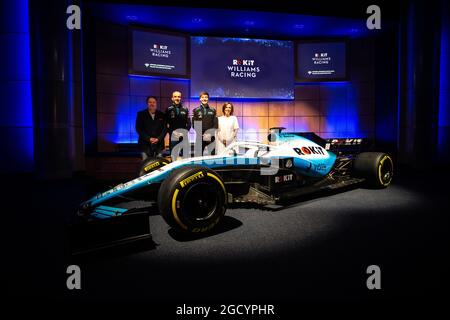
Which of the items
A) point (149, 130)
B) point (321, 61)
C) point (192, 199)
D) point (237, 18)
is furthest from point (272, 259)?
point (321, 61)

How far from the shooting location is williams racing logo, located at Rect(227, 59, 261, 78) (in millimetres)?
9867

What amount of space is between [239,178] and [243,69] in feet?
23.1

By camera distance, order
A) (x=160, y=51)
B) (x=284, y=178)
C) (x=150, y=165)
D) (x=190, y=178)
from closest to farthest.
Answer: (x=190, y=178) → (x=284, y=178) → (x=150, y=165) → (x=160, y=51)

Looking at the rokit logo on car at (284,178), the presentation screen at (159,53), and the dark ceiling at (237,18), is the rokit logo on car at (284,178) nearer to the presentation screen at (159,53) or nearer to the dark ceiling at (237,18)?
the dark ceiling at (237,18)

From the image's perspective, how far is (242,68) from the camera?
9930 millimetres

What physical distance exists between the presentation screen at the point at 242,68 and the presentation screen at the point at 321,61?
36 centimetres

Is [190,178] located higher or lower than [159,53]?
lower

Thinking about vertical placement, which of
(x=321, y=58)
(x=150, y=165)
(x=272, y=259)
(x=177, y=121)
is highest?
(x=321, y=58)

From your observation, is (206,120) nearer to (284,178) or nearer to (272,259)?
(284,178)

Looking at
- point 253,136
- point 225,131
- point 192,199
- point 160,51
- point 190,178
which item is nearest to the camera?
point 190,178

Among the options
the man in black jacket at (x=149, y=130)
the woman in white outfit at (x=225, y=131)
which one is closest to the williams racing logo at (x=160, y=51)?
the man in black jacket at (x=149, y=130)
